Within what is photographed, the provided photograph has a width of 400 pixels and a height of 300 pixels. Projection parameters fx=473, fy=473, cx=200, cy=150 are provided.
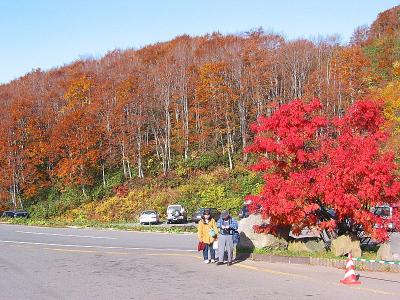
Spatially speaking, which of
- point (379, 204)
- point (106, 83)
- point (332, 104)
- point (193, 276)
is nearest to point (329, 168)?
point (379, 204)

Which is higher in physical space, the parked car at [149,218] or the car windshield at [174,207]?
the car windshield at [174,207]

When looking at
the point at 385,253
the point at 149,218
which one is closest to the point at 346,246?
the point at 385,253

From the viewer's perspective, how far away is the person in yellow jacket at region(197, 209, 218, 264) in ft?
44.0

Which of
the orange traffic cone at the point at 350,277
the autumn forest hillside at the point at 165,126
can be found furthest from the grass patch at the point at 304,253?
the autumn forest hillside at the point at 165,126

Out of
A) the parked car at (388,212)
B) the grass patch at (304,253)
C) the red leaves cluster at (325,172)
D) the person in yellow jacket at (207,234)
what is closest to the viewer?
the red leaves cluster at (325,172)

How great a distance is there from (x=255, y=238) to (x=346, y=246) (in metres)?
2.85

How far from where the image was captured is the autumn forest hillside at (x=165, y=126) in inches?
1769

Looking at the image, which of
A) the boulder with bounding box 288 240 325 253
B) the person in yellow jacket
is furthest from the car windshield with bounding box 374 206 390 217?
the person in yellow jacket

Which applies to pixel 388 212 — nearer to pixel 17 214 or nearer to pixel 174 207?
pixel 174 207

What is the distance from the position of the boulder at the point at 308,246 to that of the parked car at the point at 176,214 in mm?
22977

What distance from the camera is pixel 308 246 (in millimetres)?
13828

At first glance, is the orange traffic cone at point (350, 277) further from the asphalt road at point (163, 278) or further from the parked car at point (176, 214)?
the parked car at point (176, 214)

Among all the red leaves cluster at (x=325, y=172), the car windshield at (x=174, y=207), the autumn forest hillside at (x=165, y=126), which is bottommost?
the car windshield at (x=174, y=207)

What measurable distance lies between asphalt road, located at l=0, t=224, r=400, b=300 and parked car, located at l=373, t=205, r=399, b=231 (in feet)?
7.10
